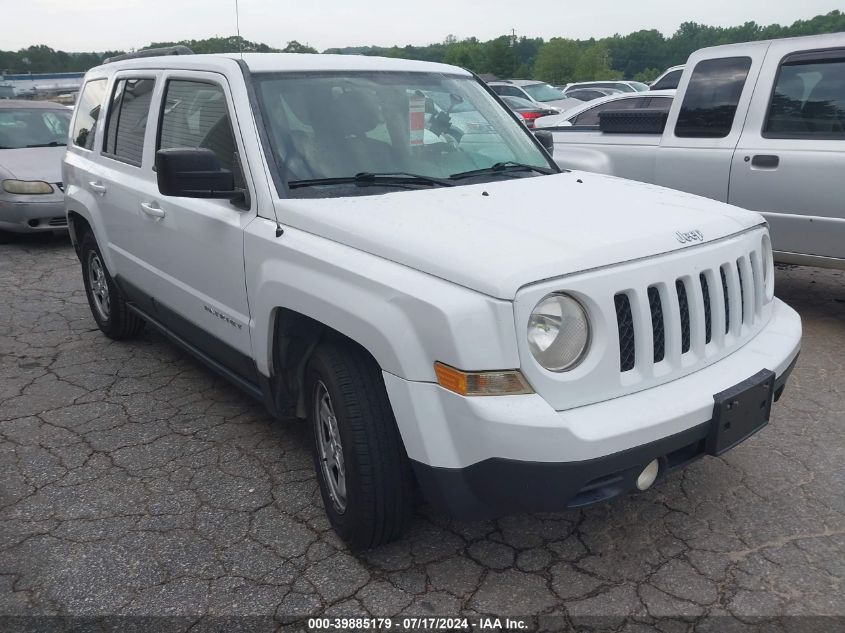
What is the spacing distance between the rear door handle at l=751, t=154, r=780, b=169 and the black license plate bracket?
2.88 meters

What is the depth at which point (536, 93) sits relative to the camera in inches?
866

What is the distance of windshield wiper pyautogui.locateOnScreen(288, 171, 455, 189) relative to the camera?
3088 mm

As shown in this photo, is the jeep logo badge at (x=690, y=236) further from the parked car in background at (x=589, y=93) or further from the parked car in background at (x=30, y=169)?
the parked car in background at (x=589, y=93)

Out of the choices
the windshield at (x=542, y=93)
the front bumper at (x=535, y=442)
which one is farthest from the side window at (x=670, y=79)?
the front bumper at (x=535, y=442)

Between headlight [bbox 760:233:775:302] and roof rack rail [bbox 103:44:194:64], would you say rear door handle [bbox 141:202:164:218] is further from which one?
headlight [bbox 760:233:775:302]

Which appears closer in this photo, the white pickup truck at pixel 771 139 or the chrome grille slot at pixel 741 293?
the chrome grille slot at pixel 741 293

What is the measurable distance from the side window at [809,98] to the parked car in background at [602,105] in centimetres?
301

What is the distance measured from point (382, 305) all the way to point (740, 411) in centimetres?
126

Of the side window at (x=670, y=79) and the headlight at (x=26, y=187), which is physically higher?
the side window at (x=670, y=79)

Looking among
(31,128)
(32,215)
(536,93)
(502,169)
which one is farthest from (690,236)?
(536,93)

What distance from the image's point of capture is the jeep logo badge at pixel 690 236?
8.68 ft

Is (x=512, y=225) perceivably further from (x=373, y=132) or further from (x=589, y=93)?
(x=589, y=93)

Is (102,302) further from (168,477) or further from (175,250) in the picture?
(168,477)

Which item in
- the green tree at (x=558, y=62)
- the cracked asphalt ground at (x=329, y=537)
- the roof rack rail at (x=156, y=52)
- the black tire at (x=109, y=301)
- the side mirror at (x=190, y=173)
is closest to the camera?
the cracked asphalt ground at (x=329, y=537)
